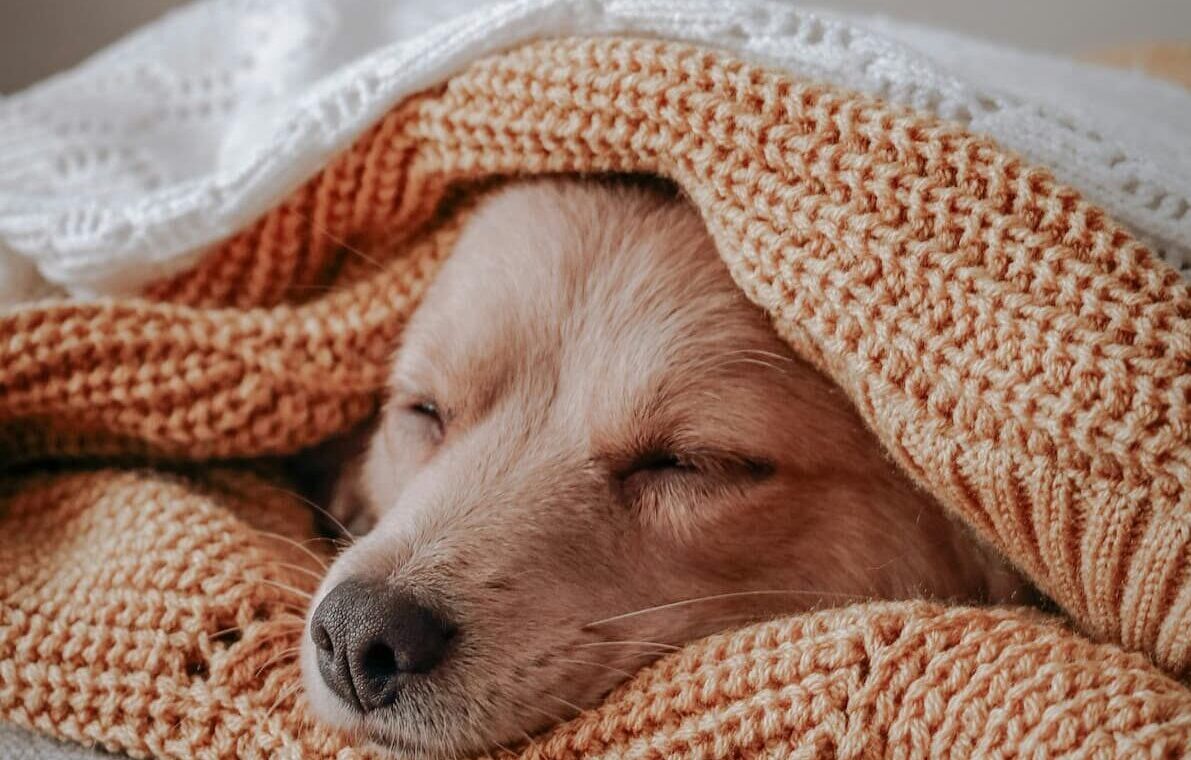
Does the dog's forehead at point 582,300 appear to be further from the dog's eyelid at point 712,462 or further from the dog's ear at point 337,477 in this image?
the dog's ear at point 337,477

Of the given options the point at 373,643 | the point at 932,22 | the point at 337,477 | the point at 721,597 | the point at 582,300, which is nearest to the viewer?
the point at 373,643

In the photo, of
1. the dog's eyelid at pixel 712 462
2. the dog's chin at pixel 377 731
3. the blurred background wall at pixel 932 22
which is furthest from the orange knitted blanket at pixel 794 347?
the blurred background wall at pixel 932 22

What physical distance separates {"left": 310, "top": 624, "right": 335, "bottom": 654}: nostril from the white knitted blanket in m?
0.57

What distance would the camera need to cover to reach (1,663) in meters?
1.05

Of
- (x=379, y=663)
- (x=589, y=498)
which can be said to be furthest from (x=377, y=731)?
(x=589, y=498)

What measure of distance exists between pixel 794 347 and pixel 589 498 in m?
0.28

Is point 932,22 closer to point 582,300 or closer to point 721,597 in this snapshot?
point 582,300

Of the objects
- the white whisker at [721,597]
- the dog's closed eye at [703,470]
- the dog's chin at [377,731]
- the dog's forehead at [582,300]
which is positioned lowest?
the dog's chin at [377,731]

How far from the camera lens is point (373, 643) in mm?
1000

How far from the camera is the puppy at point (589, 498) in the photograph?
102 centimetres

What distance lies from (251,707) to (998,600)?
2.57 feet


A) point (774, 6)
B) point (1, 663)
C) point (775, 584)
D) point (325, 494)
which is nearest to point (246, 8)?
point (325, 494)

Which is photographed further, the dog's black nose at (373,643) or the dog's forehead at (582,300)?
the dog's forehead at (582,300)

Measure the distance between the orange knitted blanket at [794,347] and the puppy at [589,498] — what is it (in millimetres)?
66
